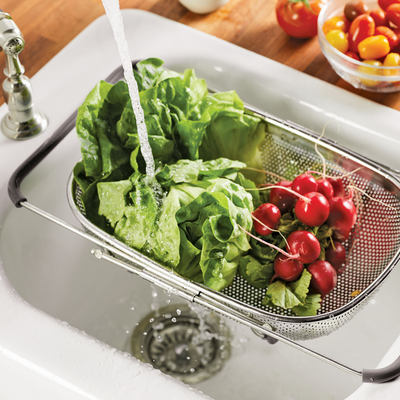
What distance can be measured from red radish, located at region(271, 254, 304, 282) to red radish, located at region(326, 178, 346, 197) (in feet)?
0.53

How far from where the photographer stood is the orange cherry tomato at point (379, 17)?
0.93m

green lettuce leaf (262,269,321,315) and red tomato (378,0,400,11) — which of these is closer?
green lettuce leaf (262,269,321,315)

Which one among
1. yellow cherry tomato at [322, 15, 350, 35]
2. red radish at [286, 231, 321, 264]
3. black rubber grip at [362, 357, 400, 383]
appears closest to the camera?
black rubber grip at [362, 357, 400, 383]

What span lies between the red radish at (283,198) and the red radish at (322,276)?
11 centimetres

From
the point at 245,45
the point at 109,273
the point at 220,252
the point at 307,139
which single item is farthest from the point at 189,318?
the point at 245,45

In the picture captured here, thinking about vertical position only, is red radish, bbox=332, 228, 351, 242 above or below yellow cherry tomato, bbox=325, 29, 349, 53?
below

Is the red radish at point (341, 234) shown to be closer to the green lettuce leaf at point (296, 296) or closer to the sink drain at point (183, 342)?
the green lettuce leaf at point (296, 296)

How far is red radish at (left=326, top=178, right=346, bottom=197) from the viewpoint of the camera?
835mm

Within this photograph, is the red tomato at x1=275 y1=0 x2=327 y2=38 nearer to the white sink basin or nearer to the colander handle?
the white sink basin

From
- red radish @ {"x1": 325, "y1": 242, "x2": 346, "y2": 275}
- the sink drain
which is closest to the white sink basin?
the sink drain

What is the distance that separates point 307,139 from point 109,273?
0.45 meters

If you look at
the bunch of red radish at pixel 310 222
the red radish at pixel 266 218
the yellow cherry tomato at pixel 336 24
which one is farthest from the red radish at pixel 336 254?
the yellow cherry tomato at pixel 336 24

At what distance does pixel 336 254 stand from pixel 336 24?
0.44 metres

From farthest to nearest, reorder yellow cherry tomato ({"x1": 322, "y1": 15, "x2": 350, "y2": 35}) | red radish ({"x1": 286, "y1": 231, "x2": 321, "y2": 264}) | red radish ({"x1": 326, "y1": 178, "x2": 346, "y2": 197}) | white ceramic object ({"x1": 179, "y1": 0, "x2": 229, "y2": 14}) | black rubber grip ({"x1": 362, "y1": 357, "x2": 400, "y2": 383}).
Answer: white ceramic object ({"x1": 179, "y1": 0, "x2": 229, "y2": 14}) < yellow cherry tomato ({"x1": 322, "y1": 15, "x2": 350, "y2": 35}) < red radish ({"x1": 326, "y1": 178, "x2": 346, "y2": 197}) < red radish ({"x1": 286, "y1": 231, "x2": 321, "y2": 264}) < black rubber grip ({"x1": 362, "y1": 357, "x2": 400, "y2": 383})
